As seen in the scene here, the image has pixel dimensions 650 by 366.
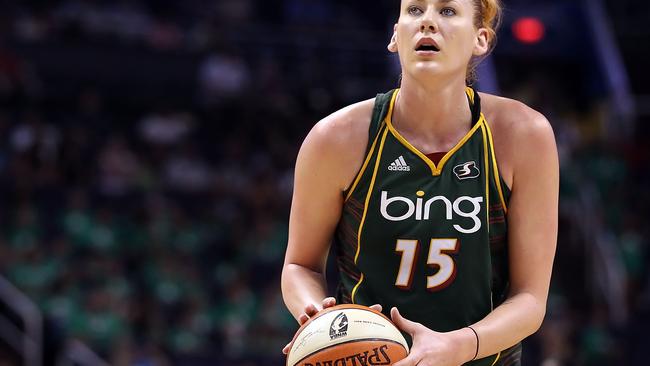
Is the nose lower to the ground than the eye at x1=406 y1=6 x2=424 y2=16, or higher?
lower

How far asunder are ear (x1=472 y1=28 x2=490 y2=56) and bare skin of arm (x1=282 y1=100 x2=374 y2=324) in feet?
1.51

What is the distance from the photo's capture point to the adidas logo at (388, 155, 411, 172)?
3.94 meters

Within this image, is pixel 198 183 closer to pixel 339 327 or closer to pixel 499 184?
pixel 499 184

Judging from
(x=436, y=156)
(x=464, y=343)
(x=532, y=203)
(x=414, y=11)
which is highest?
(x=414, y=11)

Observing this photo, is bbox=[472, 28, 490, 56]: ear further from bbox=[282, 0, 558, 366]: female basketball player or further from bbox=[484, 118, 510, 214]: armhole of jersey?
bbox=[484, 118, 510, 214]: armhole of jersey

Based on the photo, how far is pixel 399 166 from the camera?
3.95 m

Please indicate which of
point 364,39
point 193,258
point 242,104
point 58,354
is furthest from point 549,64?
point 58,354

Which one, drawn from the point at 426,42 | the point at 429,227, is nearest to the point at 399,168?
the point at 429,227

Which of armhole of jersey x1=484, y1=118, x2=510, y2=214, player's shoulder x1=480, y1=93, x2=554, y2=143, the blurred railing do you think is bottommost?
the blurred railing

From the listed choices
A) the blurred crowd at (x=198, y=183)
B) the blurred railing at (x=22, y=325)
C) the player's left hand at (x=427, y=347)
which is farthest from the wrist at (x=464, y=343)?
the blurred railing at (x=22, y=325)

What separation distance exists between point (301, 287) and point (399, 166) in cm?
60

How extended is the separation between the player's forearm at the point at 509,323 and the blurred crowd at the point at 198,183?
272 inches

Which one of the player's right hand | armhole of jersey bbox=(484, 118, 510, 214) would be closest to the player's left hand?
the player's right hand

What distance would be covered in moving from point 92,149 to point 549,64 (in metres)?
8.73
